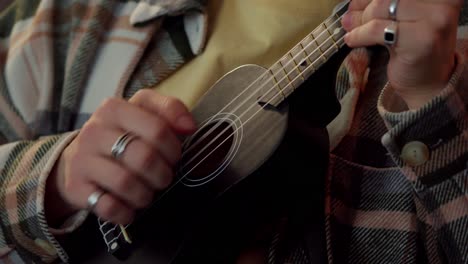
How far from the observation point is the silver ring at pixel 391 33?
0.56 meters

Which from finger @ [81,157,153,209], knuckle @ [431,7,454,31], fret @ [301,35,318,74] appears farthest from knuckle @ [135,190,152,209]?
knuckle @ [431,7,454,31]

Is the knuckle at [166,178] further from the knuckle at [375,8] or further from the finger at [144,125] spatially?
the knuckle at [375,8]

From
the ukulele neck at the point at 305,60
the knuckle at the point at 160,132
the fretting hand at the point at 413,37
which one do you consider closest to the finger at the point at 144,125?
the knuckle at the point at 160,132

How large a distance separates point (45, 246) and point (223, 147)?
244 millimetres

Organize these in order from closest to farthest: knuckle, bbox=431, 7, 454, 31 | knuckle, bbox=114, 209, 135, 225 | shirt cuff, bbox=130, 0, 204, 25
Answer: knuckle, bbox=431, 7, 454, 31
knuckle, bbox=114, 209, 135, 225
shirt cuff, bbox=130, 0, 204, 25

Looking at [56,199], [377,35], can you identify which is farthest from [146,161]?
[377,35]

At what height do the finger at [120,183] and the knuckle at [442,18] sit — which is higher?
the knuckle at [442,18]

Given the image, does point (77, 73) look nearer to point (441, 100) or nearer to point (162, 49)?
point (162, 49)

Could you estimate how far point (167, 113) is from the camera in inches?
26.0

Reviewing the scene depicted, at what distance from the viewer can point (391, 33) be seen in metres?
0.56

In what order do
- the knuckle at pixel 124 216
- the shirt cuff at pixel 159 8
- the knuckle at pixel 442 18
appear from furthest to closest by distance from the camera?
the shirt cuff at pixel 159 8 → the knuckle at pixel 124 216 → the knuckle at pixel 442 18

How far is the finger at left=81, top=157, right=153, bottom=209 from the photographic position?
64 centimetres

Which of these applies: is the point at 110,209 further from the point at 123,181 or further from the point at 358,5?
the point at 358,5

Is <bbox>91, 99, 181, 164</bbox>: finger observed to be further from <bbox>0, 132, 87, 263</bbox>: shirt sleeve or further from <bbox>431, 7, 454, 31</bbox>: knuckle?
<bbox>431, 7, 454, 31</bbox>: knuckle
